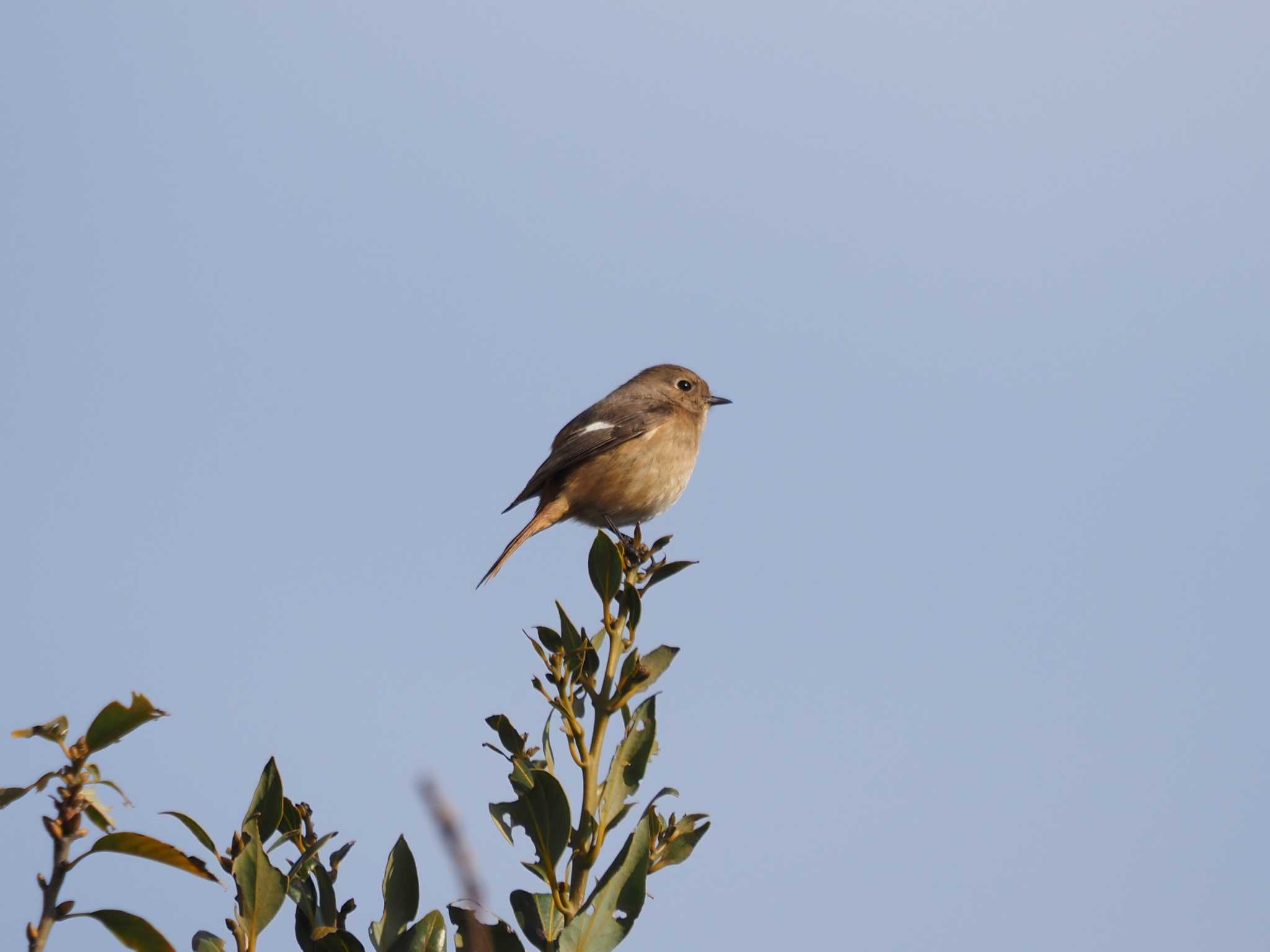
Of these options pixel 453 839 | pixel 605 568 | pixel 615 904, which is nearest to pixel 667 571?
pixel 605 568

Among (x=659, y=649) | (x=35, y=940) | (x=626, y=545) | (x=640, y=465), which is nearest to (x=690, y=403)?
(x=640, y=465)

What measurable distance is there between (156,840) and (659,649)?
119cm

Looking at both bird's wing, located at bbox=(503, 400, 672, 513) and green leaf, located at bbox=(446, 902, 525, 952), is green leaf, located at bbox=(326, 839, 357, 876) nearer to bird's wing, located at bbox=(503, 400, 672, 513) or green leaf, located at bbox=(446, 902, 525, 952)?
green leaf, located at bbox=(446, 902, 525, 952)

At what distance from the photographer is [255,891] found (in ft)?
6.51

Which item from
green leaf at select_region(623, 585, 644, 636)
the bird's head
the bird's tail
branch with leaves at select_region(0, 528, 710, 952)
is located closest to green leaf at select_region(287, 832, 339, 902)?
branch with leaves at select_region(0, 528, 710, 952)

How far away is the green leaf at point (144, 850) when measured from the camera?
1607 mm

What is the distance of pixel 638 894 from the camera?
2221 mm

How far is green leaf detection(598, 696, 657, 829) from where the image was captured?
7.97 feet

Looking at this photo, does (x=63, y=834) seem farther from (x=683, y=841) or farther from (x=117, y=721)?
(x=683, y=841)

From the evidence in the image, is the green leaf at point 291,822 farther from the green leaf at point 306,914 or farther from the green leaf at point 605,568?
the green leaf at point 605,568

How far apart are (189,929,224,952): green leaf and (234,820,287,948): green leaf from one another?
4.0 inches

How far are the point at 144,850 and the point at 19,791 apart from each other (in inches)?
7.4

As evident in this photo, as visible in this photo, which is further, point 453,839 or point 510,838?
point 510,838

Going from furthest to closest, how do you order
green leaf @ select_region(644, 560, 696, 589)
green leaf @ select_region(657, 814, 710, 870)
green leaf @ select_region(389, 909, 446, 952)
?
green leaf @ select_region(644, 560, 696, 589) → green leaf @ select_region(657, 814, 710, 870) → green leaf @ select_region(389, 909, 446, 952)
